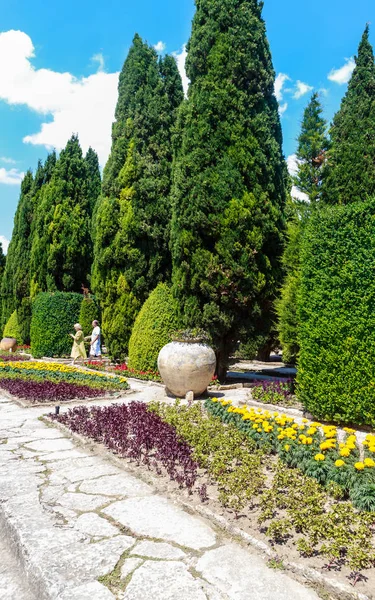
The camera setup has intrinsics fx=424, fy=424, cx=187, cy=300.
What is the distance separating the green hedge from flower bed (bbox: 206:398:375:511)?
1714 mm

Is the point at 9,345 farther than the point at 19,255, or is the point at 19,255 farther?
the point at 19,255

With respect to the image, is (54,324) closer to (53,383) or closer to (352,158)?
(53,383)

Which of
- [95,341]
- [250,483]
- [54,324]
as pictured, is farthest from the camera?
[54,324]

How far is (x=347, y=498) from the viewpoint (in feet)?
11.2

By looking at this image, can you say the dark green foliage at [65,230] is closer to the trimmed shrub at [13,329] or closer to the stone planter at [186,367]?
the trimmed shrub at [13,329]

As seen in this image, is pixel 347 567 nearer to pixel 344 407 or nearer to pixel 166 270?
pixel 344 407

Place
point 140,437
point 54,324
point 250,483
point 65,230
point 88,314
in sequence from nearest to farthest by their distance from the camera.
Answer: point 250,483 < point 140,437 < point 54,324 < point 88,314 < point 65,230

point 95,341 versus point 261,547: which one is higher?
point 95,341

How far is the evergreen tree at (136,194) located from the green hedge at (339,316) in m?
6.95

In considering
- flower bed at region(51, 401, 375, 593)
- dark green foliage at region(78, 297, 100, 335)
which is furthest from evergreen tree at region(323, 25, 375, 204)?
dark green foliage at region(78, 297, 100, 335)

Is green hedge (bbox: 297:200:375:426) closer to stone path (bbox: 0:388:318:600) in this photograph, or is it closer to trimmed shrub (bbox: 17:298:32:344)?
stone path (bbox: 0:388:318:600)

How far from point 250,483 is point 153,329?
26.3 ft

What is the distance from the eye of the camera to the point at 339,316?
248 inches

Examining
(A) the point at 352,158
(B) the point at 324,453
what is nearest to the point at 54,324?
(A) the point at 352,158
